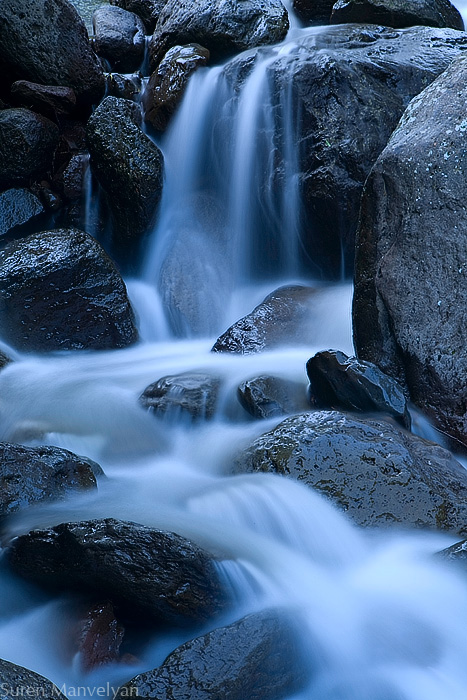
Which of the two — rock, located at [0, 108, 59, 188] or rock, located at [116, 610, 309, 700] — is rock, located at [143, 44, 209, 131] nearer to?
rock, located at [0, 108, 59, 188]

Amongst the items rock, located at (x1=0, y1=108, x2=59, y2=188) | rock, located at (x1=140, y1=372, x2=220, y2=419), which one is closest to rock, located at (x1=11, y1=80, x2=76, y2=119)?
rock, located at (x1=0, y1=108, x2=59, y2=188)

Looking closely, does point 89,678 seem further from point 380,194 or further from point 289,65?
point 289,65

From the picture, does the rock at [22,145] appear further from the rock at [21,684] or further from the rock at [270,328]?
the rock at [21,684]

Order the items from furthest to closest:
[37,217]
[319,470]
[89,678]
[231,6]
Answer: [231,6] → [37,217] → [319,470] → [89,678]

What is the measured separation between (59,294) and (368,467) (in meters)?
→ 3.41

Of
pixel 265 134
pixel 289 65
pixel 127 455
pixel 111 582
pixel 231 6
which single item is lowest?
pixel 127 455

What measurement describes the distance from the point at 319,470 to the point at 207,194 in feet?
15.8

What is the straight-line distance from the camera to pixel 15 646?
2.76 m

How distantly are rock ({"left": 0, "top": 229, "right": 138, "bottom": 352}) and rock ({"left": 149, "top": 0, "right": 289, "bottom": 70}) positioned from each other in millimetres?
3667

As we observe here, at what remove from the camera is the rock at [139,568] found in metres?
2.72

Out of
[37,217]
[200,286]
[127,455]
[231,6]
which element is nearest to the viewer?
[127,455]

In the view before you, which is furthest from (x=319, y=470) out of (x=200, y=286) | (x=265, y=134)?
(x=265, y=134)

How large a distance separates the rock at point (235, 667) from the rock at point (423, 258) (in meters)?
2.14

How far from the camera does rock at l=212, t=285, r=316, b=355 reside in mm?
5695
